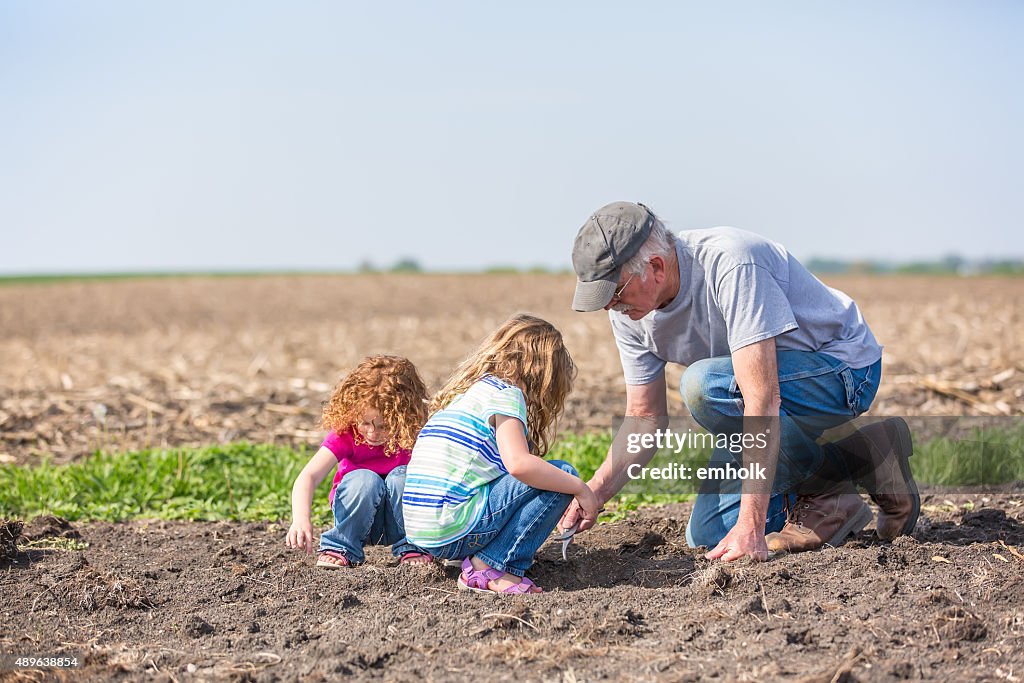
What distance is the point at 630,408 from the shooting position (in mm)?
4555

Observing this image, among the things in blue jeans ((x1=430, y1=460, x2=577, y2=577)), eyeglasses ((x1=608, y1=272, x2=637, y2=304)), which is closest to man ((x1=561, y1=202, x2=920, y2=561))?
eyeglasses ((x1=608, y1=272, x2=637, y2=304))

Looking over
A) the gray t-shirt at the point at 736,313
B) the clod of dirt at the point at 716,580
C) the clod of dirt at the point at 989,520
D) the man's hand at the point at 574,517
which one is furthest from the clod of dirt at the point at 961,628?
the clod of dirt at the point at 989,520

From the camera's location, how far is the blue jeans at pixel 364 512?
14.0ft

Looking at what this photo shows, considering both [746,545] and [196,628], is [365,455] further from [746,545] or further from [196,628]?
[746,545]

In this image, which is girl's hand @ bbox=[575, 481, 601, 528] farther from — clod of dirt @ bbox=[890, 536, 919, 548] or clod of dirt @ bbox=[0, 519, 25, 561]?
clod of dirt @ bbox=[0, 519, 25, 561]

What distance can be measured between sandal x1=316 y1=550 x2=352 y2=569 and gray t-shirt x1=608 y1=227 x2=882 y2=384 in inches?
57.8

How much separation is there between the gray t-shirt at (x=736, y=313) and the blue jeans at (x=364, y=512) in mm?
1164

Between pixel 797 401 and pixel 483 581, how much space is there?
152 centimetres

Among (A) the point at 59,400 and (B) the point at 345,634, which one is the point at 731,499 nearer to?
(B) the point at 345,634

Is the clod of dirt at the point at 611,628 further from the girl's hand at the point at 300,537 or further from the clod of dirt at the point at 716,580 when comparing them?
the girl's hand at the point at 300,537

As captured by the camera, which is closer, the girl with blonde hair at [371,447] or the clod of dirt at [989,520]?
the girl with blonde hair at [371,447]

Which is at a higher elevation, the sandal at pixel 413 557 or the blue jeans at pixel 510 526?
the blue jeans at pixel 510 526

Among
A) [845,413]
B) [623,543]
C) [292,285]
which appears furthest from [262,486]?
[292,285]

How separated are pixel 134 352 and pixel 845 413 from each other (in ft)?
38.7
